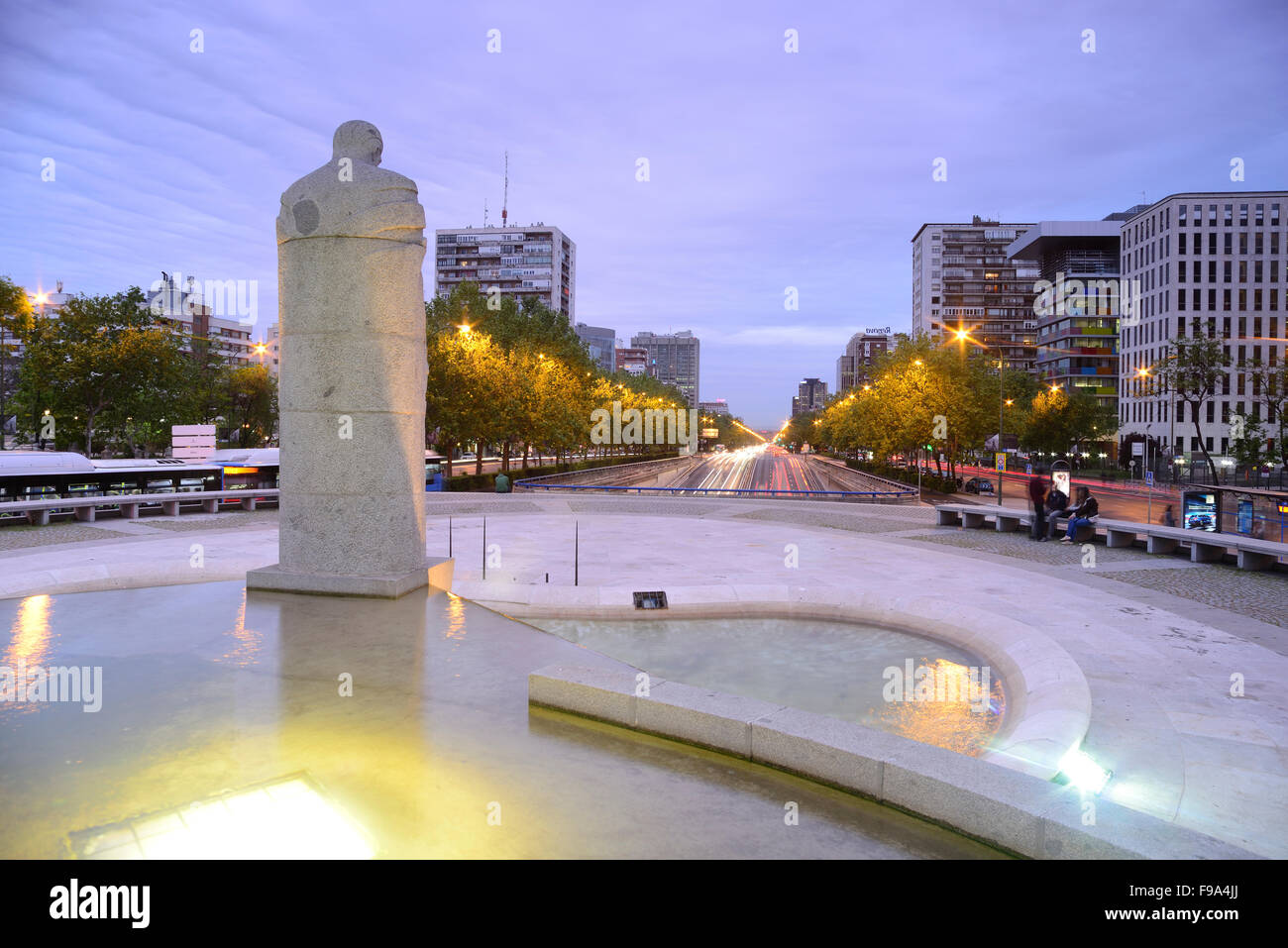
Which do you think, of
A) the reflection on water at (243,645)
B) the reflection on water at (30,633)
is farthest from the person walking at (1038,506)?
the reflection on water at (30,633)

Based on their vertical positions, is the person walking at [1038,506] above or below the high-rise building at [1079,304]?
below

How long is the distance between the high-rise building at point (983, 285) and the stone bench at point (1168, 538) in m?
135

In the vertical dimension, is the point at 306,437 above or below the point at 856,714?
above

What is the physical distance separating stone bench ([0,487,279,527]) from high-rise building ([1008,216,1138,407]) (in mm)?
101109

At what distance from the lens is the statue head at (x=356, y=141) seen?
9.80 m

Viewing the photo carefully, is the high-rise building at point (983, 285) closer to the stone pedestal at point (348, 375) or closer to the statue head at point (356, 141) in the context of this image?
the statue head at point (356, 141)

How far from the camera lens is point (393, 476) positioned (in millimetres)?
9664

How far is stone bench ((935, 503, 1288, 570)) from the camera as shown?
17094mm

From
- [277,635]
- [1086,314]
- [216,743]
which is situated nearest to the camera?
[216,743]

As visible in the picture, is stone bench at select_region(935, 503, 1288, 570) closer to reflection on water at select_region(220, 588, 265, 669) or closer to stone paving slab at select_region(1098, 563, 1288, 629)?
stone paving slab at select_region(1098, 563, 1288, 629)

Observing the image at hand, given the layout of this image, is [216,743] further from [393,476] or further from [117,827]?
[393,476]
